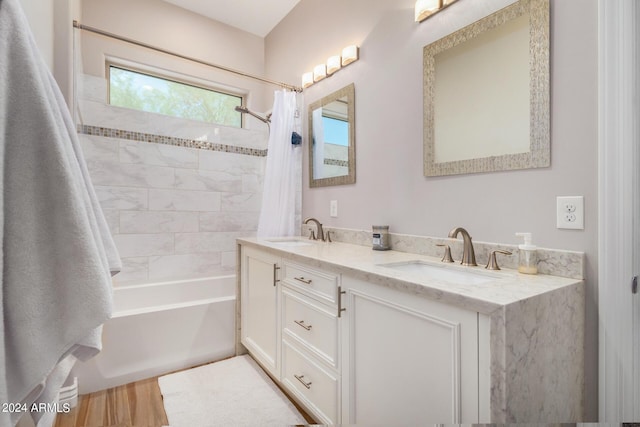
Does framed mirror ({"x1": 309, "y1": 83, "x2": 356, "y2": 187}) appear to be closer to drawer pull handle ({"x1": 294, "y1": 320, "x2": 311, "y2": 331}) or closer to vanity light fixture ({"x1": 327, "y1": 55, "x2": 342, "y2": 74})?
vanity light fixture ({"x1": 327, "y1": 55, "x2": 342, "y2": 74})

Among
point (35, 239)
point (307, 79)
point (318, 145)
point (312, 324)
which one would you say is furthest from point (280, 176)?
point (35, 239)

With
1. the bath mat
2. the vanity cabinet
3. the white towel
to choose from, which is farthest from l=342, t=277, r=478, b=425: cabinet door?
the white towel

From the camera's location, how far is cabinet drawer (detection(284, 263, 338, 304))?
1.39m

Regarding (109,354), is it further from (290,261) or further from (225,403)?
(290,261)

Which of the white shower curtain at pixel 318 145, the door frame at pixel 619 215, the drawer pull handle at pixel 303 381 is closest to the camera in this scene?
the door frame at pixel 619 215

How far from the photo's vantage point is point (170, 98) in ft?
9.48

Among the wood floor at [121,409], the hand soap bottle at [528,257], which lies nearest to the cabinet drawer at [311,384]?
the wood floor at [121,409]

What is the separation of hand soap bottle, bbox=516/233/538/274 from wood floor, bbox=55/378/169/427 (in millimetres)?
1837

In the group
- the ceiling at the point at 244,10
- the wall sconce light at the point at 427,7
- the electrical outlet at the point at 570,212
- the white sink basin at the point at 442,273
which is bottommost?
the white sink basin at the point at 442,273

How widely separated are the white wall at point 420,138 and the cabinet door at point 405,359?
56cm

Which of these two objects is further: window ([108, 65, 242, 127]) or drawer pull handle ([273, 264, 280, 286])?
window ([108, 65, 242, 127])

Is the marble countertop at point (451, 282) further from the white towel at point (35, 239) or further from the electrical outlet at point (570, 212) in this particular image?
the white towel at point (35, 239)

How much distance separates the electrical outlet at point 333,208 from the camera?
2311mm

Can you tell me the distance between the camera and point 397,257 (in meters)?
1.56
